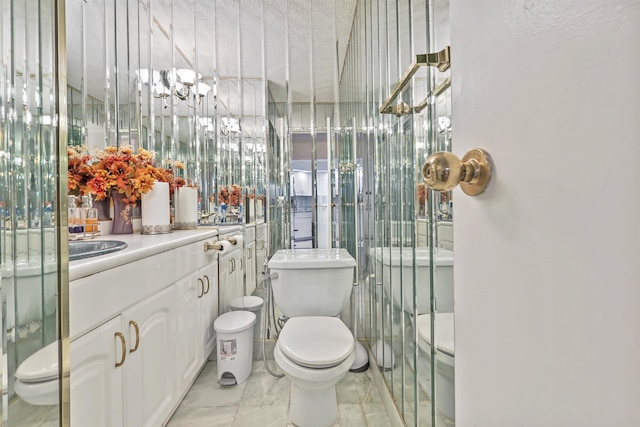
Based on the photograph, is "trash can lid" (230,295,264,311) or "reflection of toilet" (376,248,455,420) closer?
"reflection of toilet" (376,248,455,420)

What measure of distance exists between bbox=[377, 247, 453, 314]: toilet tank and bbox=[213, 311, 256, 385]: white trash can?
2.88 ft

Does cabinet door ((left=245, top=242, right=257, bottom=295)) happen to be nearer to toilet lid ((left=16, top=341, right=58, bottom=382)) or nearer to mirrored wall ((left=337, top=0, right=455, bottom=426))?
mirrored wall ((left=337, top=0, right=455, bottom=426))

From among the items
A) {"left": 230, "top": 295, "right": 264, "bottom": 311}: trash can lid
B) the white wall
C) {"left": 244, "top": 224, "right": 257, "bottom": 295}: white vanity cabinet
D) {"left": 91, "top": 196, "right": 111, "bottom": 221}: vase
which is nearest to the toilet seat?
the white wall

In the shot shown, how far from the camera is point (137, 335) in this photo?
3.49ft

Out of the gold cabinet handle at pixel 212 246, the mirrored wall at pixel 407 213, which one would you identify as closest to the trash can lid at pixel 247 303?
the gold cabinet handle at pixel 212 246

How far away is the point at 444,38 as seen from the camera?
0.77 m

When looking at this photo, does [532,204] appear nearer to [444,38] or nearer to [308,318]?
[444,38]

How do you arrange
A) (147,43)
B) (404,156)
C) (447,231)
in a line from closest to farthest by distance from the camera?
(447,231), (404,156), (147,43)

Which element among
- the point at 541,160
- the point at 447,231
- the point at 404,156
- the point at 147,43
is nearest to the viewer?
the point at 541,160

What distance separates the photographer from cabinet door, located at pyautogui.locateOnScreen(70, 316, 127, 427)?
805 millimetres

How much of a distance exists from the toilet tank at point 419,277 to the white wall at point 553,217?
12.5 inches

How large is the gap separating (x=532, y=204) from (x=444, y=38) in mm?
638

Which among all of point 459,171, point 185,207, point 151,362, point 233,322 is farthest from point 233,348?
point 459,171

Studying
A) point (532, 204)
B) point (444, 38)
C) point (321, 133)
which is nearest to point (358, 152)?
point (321, 133)
